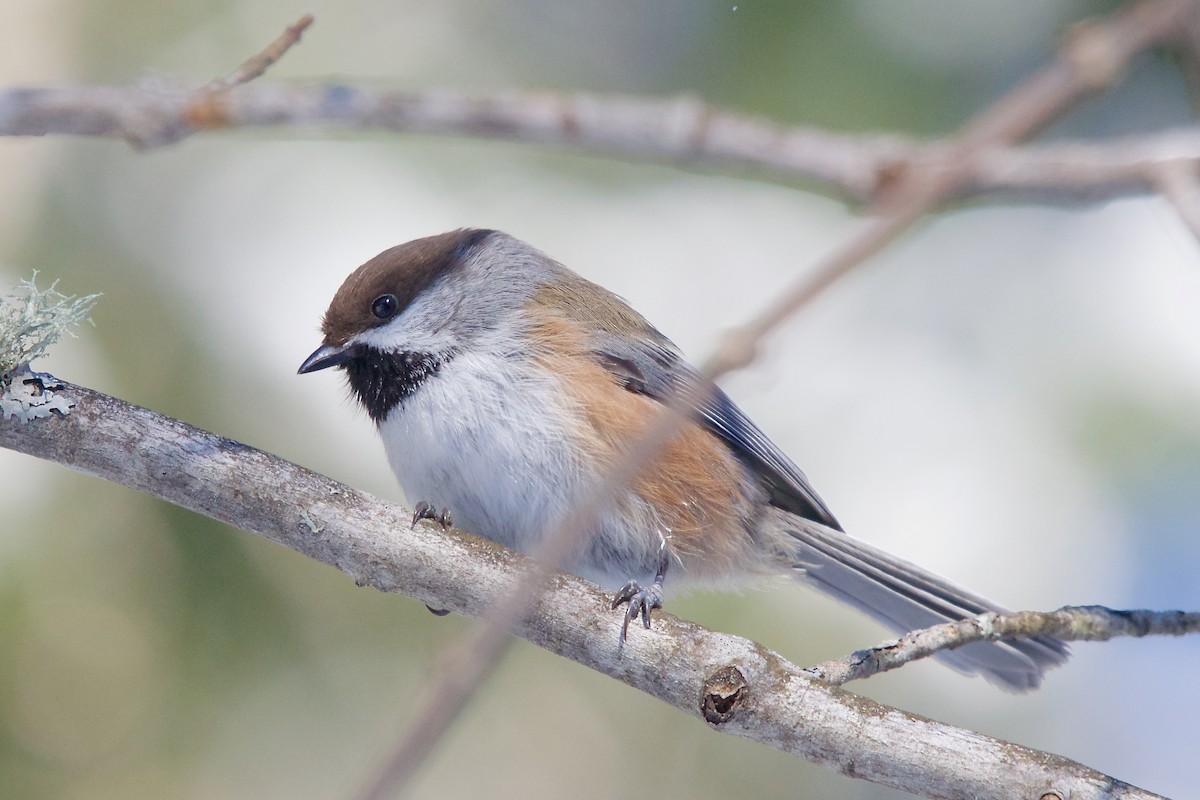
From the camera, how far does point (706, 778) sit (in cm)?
363

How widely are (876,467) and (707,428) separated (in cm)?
148

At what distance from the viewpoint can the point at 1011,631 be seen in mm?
2252

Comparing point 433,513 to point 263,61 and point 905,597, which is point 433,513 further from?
point 905,597

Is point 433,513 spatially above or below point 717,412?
below

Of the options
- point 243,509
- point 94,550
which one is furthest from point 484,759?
point 243,509

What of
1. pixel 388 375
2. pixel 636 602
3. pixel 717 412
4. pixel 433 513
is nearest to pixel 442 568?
pixel 636 602

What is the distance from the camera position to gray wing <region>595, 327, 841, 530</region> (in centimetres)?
325

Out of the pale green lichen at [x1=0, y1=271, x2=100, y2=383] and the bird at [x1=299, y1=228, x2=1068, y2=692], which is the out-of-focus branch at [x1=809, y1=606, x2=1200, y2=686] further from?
the pale green lichen at [x1=0, y1=271, x2=100, y2=383]

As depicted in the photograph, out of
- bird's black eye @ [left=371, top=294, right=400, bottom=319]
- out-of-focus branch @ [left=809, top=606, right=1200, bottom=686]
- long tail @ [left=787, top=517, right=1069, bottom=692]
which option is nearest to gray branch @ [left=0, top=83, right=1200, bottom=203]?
bird's black eye @ [left=371, top=294, right=400, bottom=319]

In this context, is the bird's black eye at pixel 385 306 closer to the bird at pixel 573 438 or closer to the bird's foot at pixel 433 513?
the bird at pixel 573 438

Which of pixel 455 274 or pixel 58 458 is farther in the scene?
pixel 455 274

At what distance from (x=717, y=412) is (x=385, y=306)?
108 centimetres

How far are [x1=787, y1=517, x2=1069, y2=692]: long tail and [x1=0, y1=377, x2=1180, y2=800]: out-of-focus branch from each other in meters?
1.33

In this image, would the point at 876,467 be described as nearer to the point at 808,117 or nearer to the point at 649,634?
the point at 808,117
